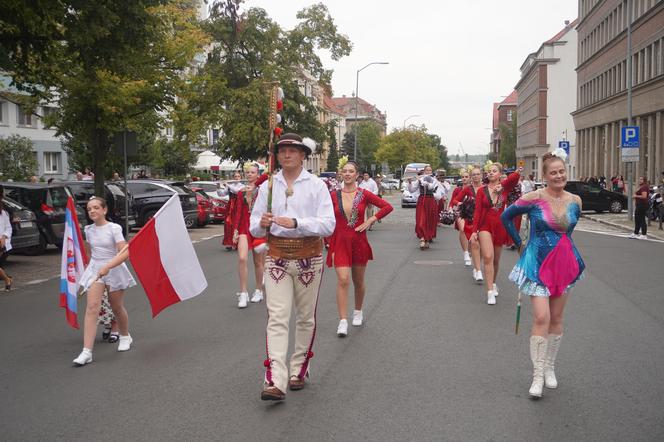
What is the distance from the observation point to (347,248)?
8109 mm

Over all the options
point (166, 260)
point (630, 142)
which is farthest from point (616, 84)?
point (166, 260)

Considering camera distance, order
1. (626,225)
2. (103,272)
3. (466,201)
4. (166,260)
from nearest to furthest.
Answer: (103,272), (166,260), (466,201), (626,225)

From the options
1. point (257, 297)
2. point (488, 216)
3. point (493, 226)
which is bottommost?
point (257, 297)

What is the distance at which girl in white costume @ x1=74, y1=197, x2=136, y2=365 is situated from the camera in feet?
23.2

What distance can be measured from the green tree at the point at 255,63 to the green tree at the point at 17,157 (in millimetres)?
8246

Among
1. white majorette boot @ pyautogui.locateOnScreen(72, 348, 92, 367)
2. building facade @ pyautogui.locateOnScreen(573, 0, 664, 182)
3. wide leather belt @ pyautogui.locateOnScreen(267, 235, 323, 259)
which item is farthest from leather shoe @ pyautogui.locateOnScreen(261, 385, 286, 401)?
Result: building facade @ pyautogui.locateOnScreen(573, 0, 664, 182)

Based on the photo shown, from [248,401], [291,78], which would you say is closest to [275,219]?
[248,401]

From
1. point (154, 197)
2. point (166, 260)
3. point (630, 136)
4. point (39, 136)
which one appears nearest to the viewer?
point (166, 260)

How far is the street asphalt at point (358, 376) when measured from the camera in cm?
499

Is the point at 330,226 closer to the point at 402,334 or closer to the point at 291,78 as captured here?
the point at 402,334

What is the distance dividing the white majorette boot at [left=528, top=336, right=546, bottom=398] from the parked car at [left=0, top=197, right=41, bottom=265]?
11842mm

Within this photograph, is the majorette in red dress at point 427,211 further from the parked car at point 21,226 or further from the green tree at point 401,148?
the green tree at point 401,148

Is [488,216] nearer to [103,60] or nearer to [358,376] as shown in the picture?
[358,376]

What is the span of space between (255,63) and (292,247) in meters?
40.4
